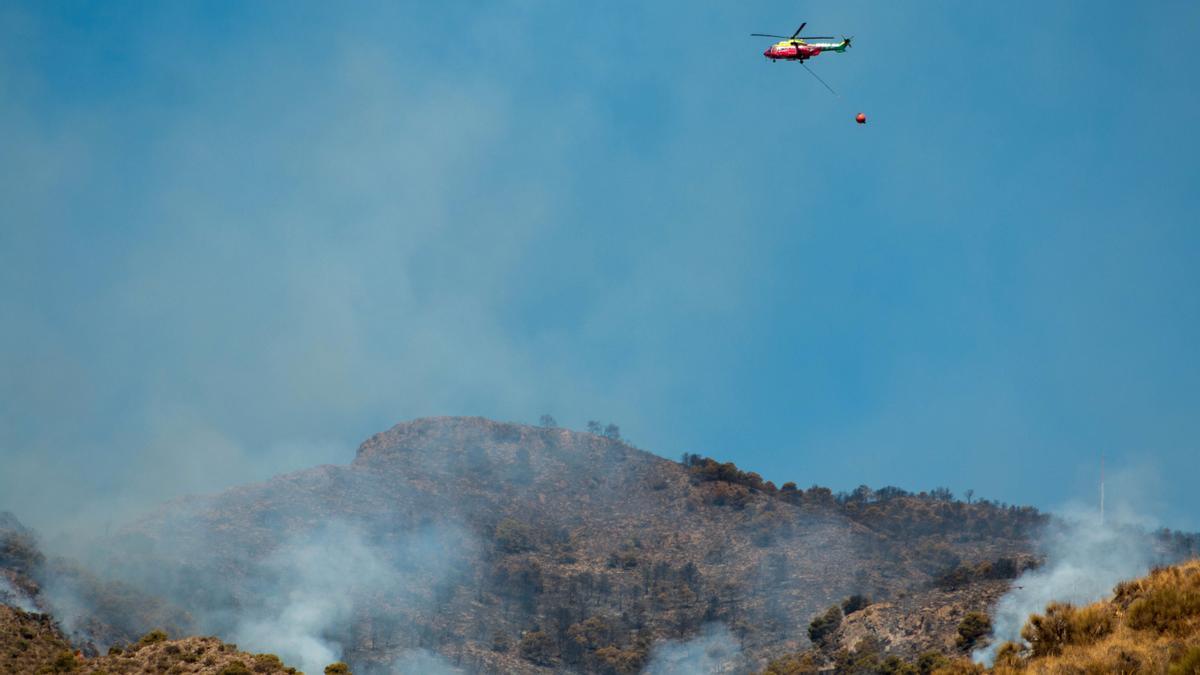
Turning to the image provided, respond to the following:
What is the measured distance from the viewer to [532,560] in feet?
449

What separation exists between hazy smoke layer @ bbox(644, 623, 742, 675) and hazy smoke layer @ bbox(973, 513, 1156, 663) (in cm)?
2554

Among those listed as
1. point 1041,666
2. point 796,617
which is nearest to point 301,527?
point 796,617

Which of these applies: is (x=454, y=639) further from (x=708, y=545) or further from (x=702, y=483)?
(x=702, y=483)

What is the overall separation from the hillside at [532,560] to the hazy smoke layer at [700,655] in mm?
497

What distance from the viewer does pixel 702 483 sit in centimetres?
16075

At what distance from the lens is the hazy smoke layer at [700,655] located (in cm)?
10612

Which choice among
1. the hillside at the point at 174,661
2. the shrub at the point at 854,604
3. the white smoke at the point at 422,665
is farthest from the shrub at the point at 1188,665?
the white smoke at the point at 422,665

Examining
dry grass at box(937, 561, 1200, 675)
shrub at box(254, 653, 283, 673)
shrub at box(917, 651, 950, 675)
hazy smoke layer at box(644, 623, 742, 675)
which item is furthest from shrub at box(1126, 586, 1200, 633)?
hazy smoke layer at box(644, 623, 742, 675)

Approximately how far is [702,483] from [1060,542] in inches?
1810

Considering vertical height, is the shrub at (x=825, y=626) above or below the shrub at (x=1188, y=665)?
above

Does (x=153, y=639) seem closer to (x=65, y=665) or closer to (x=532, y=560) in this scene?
(x=65, y=665)

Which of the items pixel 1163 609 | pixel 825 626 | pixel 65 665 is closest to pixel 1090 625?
pixel 1163 609

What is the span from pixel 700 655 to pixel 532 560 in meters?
32.1

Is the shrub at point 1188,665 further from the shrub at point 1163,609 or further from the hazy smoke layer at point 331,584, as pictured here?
the hazy smoke layer at point 331,584
